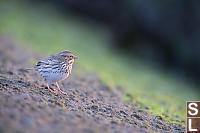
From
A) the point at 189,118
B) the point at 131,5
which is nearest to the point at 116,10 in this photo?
the point at 131,5

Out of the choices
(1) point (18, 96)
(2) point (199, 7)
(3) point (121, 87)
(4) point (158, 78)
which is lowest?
(1) point (18, 96)

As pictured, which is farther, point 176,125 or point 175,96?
point 175,96

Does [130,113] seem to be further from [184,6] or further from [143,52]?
[143,52]

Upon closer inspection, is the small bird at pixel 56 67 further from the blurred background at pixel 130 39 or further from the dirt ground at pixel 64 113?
the blurred background at pixel 130 39

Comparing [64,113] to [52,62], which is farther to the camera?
[52,62]

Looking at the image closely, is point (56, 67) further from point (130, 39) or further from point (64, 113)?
point (130, 39)

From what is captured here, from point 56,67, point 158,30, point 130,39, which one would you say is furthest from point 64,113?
point 130,39

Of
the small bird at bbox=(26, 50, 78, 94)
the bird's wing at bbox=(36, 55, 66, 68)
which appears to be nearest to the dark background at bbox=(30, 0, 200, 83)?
the small bird at bbox=(26, 50, 78, 94)
